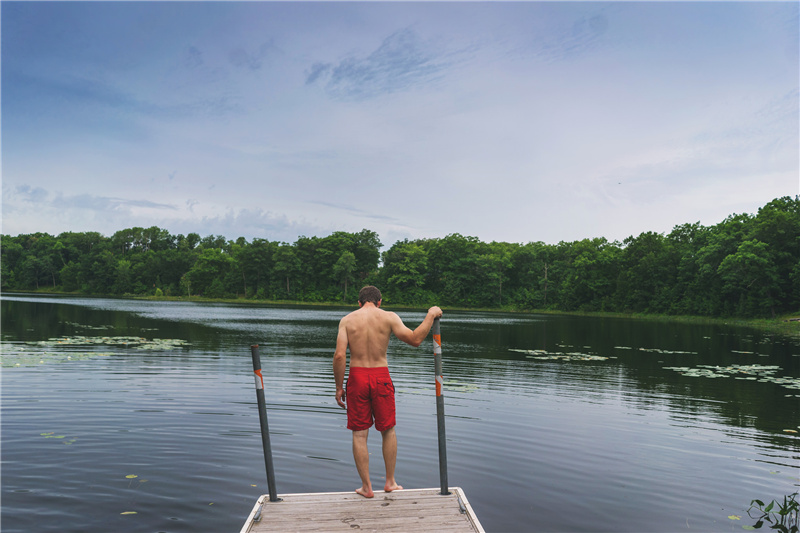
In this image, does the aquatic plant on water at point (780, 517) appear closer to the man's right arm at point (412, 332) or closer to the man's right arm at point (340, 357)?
the man's right arm at point (412, 332)

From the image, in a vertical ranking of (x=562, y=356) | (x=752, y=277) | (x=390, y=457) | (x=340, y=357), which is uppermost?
(x=752, y=277)

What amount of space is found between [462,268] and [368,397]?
10089cm

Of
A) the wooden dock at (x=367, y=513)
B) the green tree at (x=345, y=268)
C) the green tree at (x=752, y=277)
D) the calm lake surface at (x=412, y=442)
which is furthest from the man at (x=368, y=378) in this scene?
the green tree at (x=345, y=268)

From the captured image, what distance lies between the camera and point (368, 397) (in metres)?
5.27

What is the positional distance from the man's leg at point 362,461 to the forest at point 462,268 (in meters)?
64.8

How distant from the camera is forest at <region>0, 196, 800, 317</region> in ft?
196

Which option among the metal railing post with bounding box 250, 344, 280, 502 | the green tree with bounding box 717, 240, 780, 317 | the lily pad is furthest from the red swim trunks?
the green tree with bounding box 717, 240, 780, 317

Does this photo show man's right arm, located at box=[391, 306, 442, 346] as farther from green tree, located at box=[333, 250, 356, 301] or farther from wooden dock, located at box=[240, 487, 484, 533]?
green tree, located at box=[333, 250, 356, 301]

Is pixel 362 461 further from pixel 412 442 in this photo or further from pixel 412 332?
pixel 412 442

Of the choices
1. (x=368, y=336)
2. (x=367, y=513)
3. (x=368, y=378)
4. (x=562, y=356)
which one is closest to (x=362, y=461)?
(x=367, y=513)

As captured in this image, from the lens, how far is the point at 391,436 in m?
5.34

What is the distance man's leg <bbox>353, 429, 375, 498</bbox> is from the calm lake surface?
1611mm

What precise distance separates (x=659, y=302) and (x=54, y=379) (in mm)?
77092

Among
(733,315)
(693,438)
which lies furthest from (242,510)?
(733,315)
